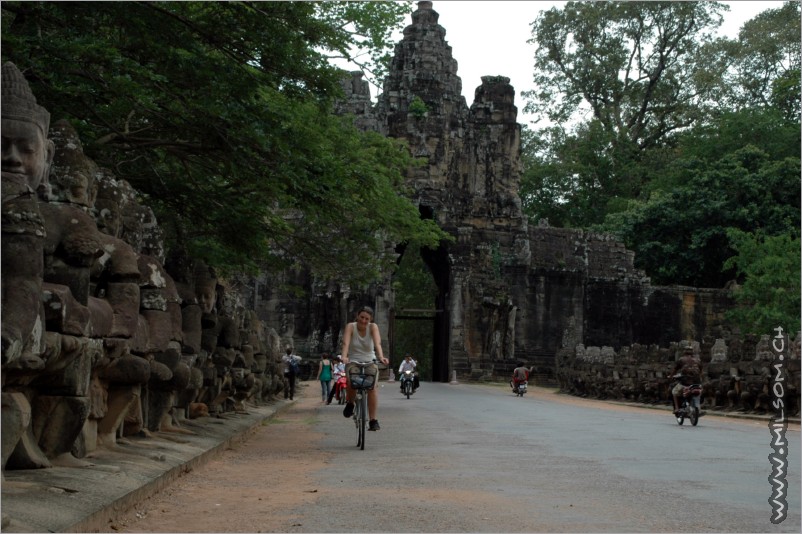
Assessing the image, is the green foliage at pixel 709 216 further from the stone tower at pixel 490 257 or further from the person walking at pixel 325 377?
the person walking at pixel 325 377

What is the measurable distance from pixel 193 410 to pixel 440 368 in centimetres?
3766

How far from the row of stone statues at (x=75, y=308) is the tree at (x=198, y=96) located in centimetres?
280

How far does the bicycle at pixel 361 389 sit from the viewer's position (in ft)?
42.9

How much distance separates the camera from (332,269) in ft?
76.6

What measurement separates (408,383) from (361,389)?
59.7ft

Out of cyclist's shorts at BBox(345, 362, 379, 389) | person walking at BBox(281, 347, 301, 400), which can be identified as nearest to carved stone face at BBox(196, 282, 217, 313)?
A: cyclist's shorts at BBox(345, 362, 379, 389)

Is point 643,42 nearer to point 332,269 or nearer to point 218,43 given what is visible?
point 332,269

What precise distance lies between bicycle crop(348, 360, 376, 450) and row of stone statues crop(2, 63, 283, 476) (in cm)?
186

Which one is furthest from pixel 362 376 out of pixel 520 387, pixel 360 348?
pixel 520 387

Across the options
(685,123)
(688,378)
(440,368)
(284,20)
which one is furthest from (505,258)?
(284,20)

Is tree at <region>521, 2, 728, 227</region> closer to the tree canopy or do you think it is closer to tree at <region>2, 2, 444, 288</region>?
the tree canopy

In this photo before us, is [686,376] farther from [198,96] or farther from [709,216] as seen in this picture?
[709,216]

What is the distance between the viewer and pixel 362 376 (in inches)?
517

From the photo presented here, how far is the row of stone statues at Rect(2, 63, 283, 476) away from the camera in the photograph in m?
6.14
